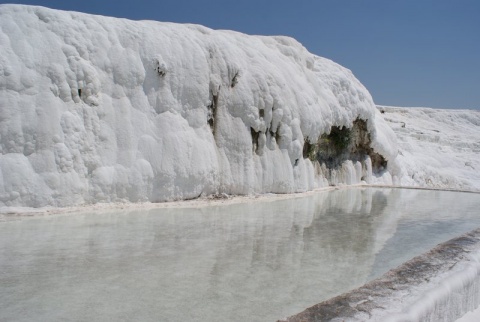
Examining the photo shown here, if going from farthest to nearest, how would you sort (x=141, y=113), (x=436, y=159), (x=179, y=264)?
(x=436, y=159)
(x=141, y=113)
(x=179, y=264)

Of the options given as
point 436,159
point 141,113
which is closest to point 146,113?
point 141,113

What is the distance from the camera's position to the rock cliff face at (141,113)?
723cm

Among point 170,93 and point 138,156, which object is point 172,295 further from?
point 170,93

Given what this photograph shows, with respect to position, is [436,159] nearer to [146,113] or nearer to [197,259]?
[146,113]

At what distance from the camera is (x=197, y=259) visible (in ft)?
14.5

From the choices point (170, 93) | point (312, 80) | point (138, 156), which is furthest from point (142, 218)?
point (312, 80)

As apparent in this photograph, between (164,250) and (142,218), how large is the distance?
2.11m

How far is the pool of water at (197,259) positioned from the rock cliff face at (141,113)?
0.94m

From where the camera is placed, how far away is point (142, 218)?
22.2 ft

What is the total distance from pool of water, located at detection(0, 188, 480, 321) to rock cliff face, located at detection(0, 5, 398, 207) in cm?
94

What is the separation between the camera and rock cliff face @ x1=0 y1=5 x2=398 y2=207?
285 inches

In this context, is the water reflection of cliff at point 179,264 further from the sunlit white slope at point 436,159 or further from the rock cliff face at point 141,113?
the sunlit white slope at point 436,159

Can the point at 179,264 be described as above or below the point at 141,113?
below

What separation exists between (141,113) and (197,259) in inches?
191
